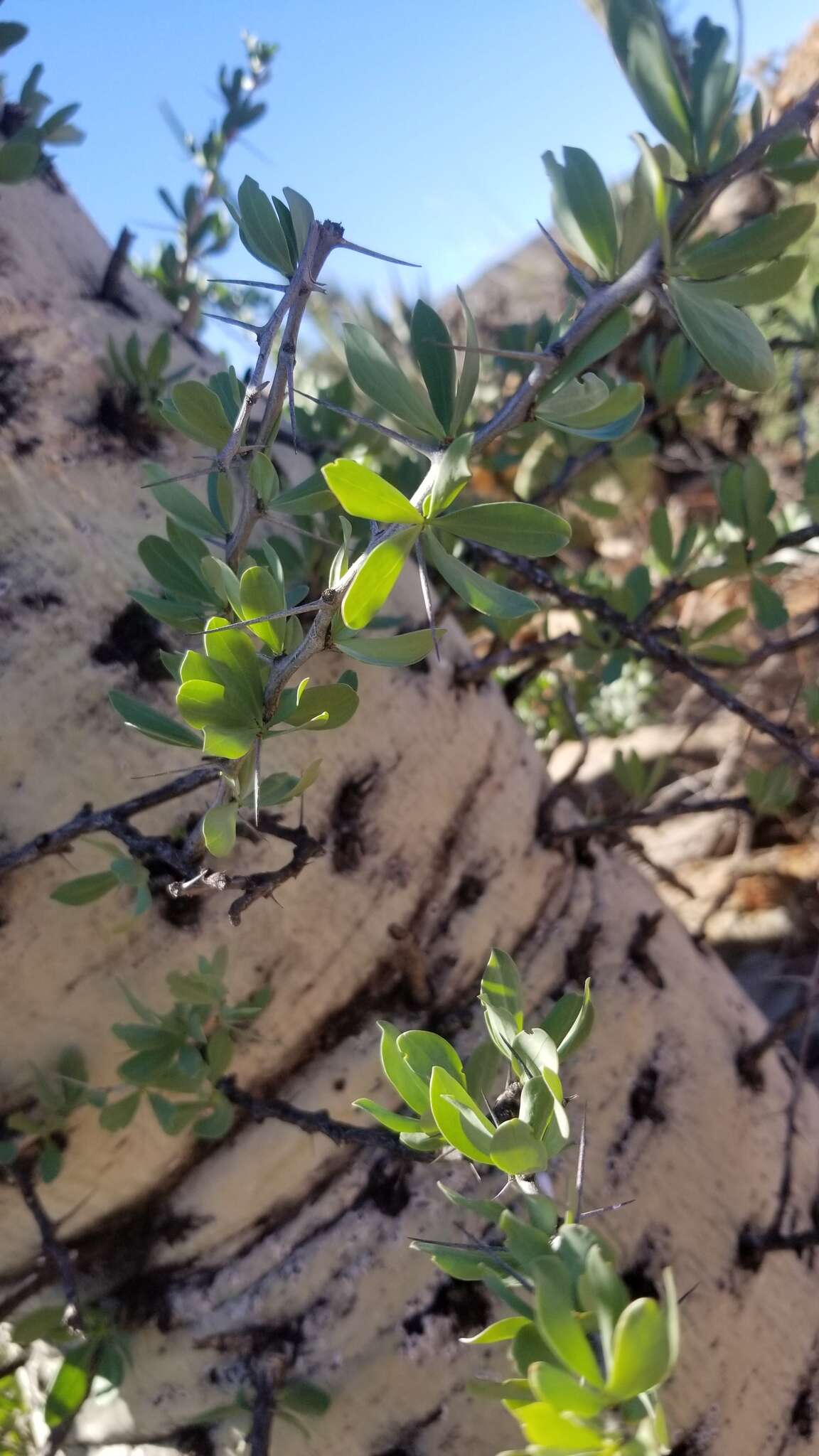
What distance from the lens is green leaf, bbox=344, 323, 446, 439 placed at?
1.33 ft

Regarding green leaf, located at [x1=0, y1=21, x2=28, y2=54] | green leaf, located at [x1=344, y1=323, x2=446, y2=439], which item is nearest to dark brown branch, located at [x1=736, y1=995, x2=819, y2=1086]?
green leaf, located at [x1=344, y1=323, x2=446, y2=439]

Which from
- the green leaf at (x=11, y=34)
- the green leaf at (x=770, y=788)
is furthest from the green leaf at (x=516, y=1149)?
the green leaf at (x=11, y=34)

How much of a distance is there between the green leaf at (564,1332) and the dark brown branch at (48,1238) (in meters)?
0.51

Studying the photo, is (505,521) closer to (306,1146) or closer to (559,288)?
(306,1146)

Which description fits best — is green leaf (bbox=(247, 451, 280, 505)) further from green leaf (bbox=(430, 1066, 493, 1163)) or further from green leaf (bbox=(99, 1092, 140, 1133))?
green leaf (bbox=(99, 1092, 140, 1133))

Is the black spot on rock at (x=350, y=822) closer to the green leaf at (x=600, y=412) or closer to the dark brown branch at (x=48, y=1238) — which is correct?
the dark brown branch at (x=48, y=1238)

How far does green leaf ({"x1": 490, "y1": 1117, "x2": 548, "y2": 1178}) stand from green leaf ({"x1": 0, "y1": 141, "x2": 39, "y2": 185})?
2.34 ft

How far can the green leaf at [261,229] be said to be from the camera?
449mm

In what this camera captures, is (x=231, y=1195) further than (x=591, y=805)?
No

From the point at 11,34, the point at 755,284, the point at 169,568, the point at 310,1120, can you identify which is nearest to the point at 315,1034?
the point at 310,1120

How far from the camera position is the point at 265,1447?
2.05ft

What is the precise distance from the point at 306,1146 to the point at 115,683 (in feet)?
1.34

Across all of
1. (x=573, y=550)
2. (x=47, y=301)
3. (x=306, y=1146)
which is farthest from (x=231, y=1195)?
(x=573, y=550)

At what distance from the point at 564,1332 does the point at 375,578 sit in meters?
0.28
